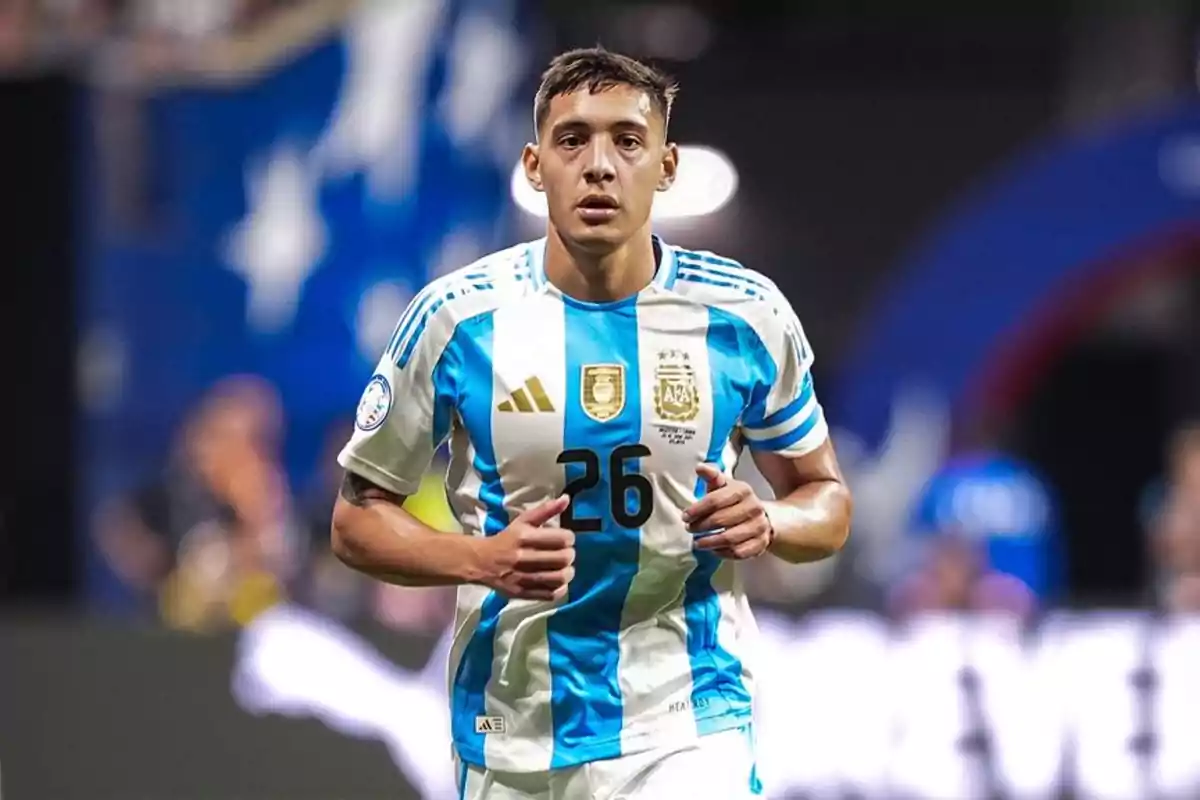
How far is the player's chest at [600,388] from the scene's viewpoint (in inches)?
159

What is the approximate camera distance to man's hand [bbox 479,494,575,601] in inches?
148

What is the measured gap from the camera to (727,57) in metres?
15.5

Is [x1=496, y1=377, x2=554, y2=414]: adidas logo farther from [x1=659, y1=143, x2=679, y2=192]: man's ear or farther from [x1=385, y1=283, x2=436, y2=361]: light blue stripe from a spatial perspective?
[x1=659, y1=143, x2=679, y2=192]: man's ear

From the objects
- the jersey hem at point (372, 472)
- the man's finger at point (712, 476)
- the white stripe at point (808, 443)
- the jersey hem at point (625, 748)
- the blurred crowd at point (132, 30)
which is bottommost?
the jersey hem at point (625, 748)

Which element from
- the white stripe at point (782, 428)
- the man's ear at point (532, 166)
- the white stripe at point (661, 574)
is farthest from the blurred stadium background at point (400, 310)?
the man's ear at point (532, 166)

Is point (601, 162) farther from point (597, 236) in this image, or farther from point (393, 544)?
point (393, 544)

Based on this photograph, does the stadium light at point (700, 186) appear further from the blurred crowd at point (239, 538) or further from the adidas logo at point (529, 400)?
the adidas logo at point (529, 400)

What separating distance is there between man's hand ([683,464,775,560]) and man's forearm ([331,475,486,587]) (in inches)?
16.0

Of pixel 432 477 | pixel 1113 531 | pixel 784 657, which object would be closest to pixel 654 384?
pixel 784 657

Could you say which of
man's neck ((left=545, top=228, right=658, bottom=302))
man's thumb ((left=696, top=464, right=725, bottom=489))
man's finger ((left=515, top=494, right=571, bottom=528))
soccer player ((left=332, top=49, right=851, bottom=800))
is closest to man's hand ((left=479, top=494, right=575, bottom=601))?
man's finger ((left=515, top=494, right=571, bottom=528))

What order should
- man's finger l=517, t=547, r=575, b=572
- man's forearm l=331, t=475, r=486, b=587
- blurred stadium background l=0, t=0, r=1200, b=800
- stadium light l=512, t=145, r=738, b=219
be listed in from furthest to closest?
stadium light l=512, t=145, r=738, b=219 < blurred stadium background l=0, t=0, r=1200, b=800 < man's forearm l=331, t=475, r=486, b=587 < man's finger l=517, t=547, r=575, b=572

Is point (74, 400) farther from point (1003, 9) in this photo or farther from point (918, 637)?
point (1003, 9)

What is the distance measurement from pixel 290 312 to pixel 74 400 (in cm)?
125

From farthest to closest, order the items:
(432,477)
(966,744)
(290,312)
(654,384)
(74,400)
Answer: (290,312) < (74,400) < (432,477) < (966,744) < (654,384)
